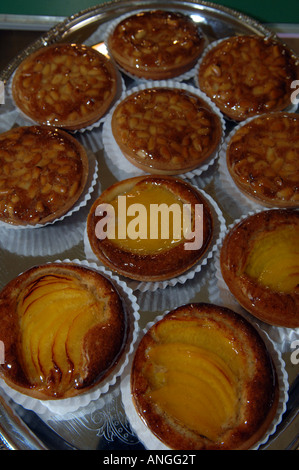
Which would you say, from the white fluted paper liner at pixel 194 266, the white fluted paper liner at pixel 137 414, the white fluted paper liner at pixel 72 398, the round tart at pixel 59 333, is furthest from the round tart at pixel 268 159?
the white fluted paper liner at pixel 72 398

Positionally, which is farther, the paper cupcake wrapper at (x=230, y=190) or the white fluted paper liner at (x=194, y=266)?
the paper cupcake wrapper at (x=230, y=190)

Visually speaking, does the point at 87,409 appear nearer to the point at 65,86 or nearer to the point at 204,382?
the point at 204,382

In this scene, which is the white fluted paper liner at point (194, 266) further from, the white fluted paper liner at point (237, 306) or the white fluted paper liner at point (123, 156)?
the white fluted paper liner at point (123, 156)

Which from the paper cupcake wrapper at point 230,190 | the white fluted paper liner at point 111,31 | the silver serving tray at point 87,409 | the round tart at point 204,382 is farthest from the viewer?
the white fluted paper liner at point 111,31

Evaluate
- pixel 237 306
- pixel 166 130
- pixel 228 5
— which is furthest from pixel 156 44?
pixel 237 306

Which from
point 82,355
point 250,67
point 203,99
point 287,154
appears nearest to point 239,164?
point 287,154
